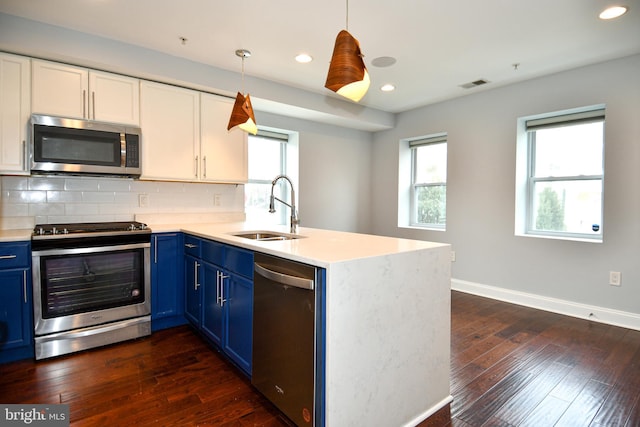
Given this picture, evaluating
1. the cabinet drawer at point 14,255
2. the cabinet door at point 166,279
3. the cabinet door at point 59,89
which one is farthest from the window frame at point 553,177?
the cabinet drawer at point 14,255

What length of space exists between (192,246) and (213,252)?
0.49 m

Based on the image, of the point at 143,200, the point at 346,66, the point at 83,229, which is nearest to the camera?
the point at 346,66

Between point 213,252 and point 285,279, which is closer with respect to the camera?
point 285,279

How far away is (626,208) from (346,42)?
3134mm

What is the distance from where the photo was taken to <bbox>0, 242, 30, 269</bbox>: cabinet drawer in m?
2.32

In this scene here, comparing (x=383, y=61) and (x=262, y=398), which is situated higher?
(x=383, y=61)

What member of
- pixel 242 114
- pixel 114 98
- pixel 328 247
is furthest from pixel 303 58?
pixel 328 247

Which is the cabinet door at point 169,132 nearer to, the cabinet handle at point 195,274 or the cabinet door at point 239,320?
the cabinet handle at point 195,274

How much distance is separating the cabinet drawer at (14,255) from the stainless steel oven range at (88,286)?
0.06m

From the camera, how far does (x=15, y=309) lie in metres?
2.38

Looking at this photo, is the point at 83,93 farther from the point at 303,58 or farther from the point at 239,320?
the point at 239,320

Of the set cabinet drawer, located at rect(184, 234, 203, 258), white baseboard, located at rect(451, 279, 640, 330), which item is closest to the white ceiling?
cabinet drawer, located at rect(184, 234, 203, 258)

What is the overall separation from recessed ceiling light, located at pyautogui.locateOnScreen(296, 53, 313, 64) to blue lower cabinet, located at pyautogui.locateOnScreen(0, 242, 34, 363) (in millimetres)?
2585

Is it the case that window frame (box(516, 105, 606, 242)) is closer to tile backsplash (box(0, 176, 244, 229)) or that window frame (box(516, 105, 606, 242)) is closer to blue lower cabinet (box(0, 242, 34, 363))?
tile backsplash (box(0, 176, 244, 229))
